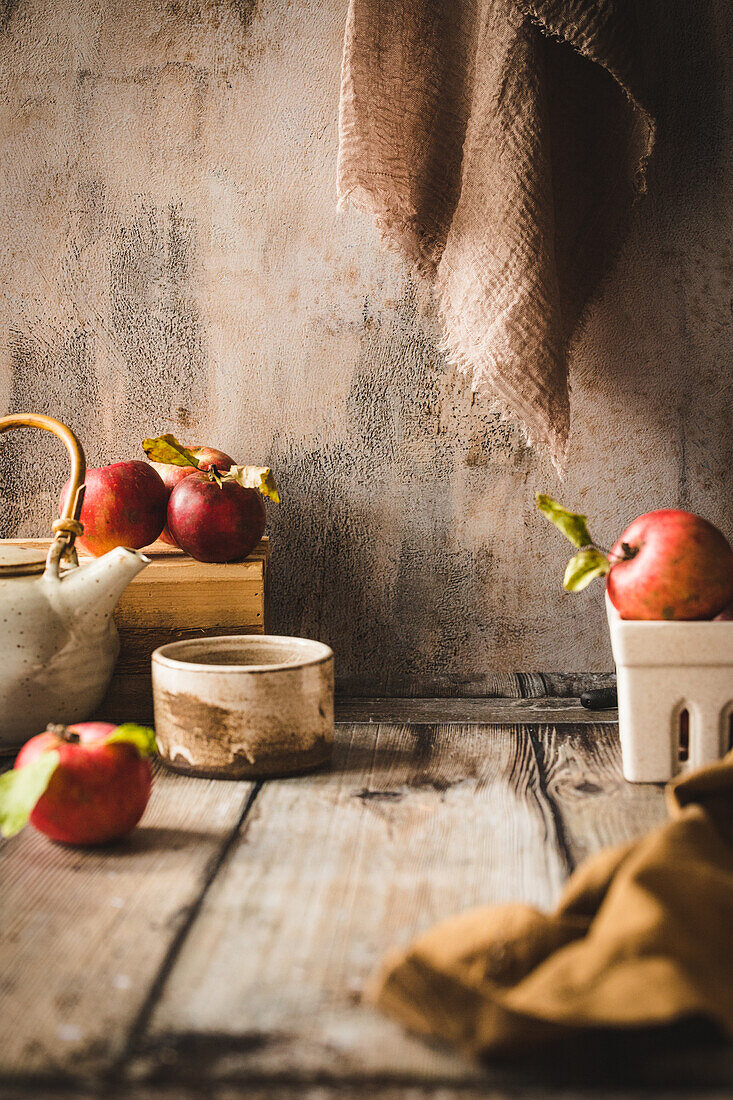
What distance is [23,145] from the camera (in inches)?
48.2

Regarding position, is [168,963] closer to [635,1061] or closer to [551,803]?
[635,1061]

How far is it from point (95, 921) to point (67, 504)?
0.48m

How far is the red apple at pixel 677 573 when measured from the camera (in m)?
0.82

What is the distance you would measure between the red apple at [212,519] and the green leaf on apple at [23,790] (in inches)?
15.1

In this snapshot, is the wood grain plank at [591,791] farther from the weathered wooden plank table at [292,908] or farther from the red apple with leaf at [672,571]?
the red apple with leaf at [672,571]

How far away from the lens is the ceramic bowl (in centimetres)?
84

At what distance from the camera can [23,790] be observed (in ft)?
2.27

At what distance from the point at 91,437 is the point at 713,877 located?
98cm

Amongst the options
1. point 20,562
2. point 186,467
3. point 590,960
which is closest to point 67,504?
point 20,562

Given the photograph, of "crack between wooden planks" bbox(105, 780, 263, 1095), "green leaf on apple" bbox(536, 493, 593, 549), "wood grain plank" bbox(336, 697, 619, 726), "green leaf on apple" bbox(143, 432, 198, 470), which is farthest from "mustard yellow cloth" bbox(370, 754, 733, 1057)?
→ "green leaf on apple" bbox(143, 432, 198, 470)

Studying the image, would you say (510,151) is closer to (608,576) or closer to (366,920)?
(608,576)

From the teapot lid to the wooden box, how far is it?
0.12 meters

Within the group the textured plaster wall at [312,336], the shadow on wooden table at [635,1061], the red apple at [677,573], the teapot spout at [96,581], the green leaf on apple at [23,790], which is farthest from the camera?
the textured plaster wall at [312,336]

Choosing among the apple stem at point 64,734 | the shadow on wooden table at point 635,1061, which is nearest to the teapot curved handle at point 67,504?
the apple stem at point 64,734
